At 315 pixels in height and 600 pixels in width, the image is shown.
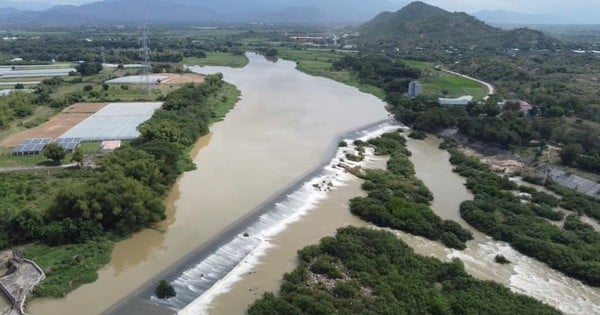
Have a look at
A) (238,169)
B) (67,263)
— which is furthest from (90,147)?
(67,263)

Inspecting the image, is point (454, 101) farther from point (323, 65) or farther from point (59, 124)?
point (59, 124)

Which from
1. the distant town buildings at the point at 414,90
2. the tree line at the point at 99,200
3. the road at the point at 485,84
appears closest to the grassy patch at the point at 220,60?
the road at the point at 485,84

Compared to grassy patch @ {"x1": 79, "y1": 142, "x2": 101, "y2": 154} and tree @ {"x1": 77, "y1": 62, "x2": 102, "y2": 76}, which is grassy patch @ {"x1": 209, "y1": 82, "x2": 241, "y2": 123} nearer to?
grassy patch @ {"x1": 79, "y1": 142, "x2": 101, "y2": 154}

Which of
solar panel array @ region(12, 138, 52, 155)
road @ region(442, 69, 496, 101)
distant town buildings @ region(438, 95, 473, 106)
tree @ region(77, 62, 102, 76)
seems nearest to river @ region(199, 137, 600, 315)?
solar panel array @ region(12, 138, 52, 155)

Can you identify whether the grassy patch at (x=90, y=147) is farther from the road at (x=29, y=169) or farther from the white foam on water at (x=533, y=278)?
the white foam on water at (x=533, y=278)

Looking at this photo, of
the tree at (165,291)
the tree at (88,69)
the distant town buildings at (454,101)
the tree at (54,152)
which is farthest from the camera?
the tree at (88,69)

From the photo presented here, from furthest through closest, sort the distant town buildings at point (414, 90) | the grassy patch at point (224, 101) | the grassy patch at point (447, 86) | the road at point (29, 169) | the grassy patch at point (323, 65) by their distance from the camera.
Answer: the grassy patch at point (323, 65), the grassy patch at point (447, 86), the distant town buildings at point (414, 90), the grassy patch at point (224, 101), the road at point (29, 169)
